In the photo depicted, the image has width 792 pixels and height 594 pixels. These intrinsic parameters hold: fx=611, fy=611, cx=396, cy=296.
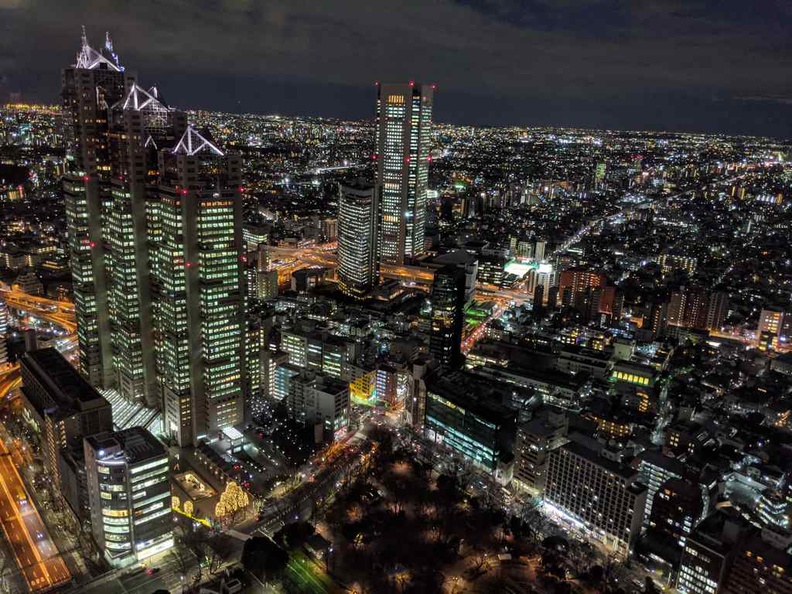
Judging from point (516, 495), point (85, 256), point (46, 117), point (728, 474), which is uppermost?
point (46, 117)

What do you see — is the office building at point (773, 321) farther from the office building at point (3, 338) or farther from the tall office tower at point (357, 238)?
the office building at point (3, 338)

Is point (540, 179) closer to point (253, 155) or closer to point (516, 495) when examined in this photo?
point (253, 155)

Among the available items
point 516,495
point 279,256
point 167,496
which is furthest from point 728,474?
point 279,256

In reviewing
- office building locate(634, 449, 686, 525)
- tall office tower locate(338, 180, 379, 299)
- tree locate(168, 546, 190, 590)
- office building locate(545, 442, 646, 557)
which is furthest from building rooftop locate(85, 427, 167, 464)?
tall office tower locate(338, 180, 379, 299)

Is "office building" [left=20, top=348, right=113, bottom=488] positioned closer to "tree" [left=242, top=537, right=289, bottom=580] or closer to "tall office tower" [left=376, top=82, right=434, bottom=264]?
"tree" [left=242, top=537, right=289, bottom=580]

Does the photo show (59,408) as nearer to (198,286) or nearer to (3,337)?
(198,286)
